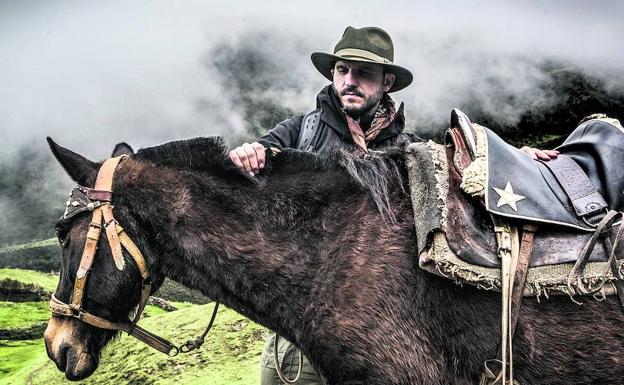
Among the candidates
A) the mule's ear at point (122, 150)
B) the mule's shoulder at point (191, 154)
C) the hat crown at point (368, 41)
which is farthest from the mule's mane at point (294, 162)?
the hat crown at point (368, 41)

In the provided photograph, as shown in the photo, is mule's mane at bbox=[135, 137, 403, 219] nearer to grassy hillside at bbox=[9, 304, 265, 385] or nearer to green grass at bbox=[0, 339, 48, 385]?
grassy hillside at bbox=[9, 304, 265, 385]

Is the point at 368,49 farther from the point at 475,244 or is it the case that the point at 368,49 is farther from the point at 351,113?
the point at 475,244

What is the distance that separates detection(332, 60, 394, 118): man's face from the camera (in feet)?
11.8

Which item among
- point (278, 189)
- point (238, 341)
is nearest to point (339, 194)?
point (278, 189)

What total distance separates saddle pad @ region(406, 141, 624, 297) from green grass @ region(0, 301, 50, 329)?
924cm

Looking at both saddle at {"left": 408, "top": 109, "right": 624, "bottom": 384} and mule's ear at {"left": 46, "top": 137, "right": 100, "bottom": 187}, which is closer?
saddle at {"left": 408, "top": 109, "right": 624, "bottom": 384}

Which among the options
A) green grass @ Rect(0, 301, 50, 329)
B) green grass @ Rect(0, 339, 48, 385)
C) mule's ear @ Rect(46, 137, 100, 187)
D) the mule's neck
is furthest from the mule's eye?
green grass @ Rect(0, 301, 50, 329)

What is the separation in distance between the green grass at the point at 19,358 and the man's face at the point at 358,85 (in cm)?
554

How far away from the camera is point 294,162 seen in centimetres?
287

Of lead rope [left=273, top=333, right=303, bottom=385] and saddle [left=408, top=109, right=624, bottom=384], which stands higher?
saddle [left=408, top=109, right=624, bottom=384]

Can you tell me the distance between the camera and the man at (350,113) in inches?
140

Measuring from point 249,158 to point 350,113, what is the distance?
41.3 inches

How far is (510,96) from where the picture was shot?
973 cm

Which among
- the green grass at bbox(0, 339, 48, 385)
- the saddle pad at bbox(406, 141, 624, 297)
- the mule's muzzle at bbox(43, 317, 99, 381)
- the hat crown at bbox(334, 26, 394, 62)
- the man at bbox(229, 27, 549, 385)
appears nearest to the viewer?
the saddle pad at bbox(406, 141, 624, 297)
